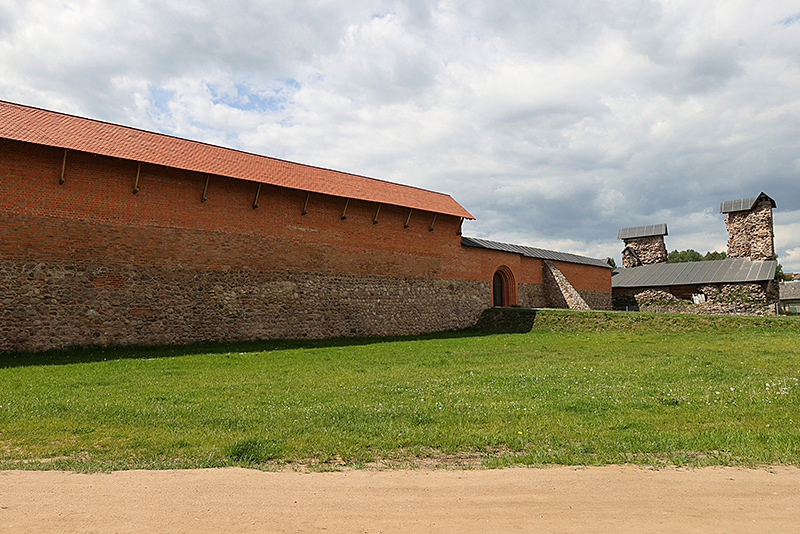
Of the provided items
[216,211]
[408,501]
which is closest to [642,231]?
[216,211]

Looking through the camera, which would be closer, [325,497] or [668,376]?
[325,497]

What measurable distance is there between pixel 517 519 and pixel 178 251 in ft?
47.0

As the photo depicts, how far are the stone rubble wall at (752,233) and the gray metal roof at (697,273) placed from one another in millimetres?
1066

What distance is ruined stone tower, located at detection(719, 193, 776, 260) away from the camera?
30.2 metres

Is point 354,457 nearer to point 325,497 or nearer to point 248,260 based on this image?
point 325,497

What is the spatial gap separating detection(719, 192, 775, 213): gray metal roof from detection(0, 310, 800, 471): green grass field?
23.0 metres

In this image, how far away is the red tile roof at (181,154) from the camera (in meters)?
13.2

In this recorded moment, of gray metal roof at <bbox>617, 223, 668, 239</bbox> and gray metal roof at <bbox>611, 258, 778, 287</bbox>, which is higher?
gray metal roof at <bbox>617, 223, 668, 239</bbox>

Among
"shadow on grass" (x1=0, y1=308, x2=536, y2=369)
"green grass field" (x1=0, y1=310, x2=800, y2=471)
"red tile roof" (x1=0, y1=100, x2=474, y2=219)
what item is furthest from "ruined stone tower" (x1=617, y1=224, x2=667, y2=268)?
"green grass field" (x1=0, y1=310, x2=800, y2=471)

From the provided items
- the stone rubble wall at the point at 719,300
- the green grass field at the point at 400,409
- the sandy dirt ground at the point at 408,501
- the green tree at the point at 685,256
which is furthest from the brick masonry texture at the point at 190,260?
the green tree at the point at 685,256

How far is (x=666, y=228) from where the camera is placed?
36156 millimetres

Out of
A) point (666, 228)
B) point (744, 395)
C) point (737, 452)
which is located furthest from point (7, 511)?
point (666, 228)

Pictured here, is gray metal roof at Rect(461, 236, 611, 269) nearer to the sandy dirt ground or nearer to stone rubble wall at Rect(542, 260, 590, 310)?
stone rubble wall at Rect(542, 260, 590, 310)

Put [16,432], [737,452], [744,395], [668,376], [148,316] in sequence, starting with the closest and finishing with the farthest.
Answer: [737,452] < [16,432] < [744,395] < [668,376] < [148,316]
